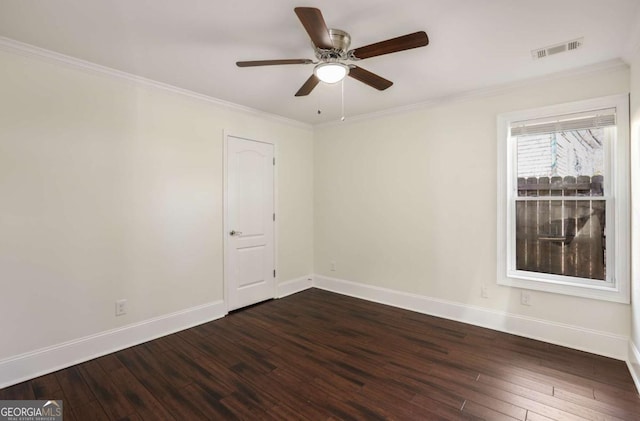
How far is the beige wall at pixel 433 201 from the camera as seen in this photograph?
2.91 m

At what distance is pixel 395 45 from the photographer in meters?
1.87

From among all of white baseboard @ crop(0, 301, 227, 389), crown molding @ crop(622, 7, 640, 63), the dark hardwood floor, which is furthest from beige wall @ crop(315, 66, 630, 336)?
white baseboard @ crop(0, 301, 227, 389)

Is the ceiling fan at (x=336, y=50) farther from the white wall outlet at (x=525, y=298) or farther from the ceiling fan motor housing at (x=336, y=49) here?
the white wall outlet at (x=525, y=298)

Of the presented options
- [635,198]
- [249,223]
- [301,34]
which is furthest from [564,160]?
[249,223]

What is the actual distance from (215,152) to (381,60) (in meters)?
2.16

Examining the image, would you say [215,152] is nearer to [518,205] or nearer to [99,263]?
[99,263]

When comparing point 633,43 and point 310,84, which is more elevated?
point 633,43

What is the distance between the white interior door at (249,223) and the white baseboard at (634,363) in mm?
3666

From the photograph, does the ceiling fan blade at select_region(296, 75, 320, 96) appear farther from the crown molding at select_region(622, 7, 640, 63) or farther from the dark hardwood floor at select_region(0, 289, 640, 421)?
the dark hardwood floor at select_region(0, 289, 640, 421)

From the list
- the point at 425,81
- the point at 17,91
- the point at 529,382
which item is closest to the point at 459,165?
the point at 425,81

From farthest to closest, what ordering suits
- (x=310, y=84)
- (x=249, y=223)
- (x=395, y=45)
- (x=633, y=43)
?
(x=249, y=223) < (x=310, y=84) < (x=633, y=43) < (x=395, y=45)

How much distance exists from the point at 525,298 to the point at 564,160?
143cm

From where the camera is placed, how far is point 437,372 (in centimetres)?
244

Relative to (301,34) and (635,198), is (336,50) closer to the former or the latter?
(301,34)
